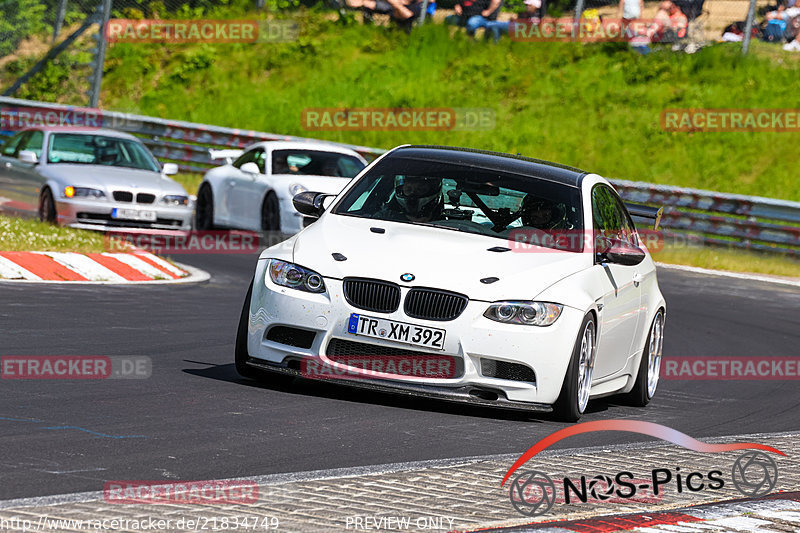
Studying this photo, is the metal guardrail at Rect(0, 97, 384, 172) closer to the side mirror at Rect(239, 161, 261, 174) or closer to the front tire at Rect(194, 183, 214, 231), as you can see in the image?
the front tire at Rect(194, 183, 214, 231)

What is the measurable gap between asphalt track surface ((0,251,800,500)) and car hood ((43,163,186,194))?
5.11 metres

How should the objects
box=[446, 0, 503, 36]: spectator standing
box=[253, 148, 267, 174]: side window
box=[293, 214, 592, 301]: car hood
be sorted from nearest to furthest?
box=[293, 214, 592, 301]: car hood → box=[253, 148, 267, 174]: side window → box=[446, 0, 503, 36]: spectator standing

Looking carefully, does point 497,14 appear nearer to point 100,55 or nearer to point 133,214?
point 100,55

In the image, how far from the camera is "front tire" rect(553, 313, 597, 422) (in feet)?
27.5

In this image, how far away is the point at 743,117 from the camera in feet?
92.3

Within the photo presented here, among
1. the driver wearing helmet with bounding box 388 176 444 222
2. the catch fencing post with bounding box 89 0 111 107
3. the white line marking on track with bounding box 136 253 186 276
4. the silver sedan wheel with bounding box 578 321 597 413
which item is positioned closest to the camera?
the silver sedan wheel with bounding box 578 321 597 413

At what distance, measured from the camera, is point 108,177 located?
18734 millimetres

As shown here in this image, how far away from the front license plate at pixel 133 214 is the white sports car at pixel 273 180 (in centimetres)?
156

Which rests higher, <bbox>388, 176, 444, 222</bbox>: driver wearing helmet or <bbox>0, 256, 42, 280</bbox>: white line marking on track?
<bbox>388, 176, 444, 222</bbox>: driver wearing helmet

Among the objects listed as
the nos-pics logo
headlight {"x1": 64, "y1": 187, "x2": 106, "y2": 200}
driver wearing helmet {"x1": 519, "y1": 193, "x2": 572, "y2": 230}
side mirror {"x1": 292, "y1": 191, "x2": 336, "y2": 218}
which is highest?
driver wearing helmet {"x1": 519, "y1": 193, "x2": 572, "y2": 230}

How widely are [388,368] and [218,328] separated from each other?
3683 millimetres

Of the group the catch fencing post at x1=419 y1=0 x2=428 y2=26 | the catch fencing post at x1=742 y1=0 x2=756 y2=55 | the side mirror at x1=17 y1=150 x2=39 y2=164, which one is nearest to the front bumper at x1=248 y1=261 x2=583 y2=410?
the side mirror at x1=17 y1=150 x2=39 y2=164

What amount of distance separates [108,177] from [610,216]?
33.1 ft

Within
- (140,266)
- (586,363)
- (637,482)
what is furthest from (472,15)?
(637,482)
